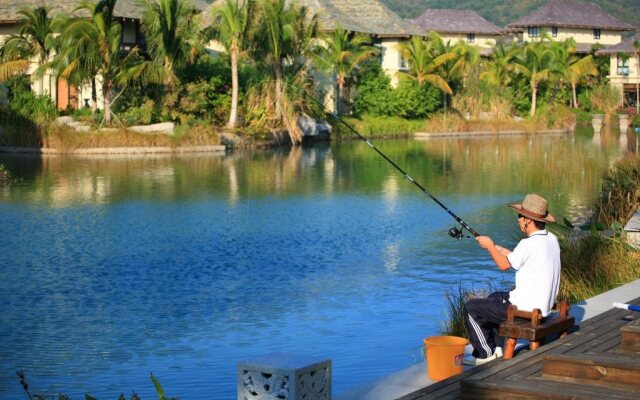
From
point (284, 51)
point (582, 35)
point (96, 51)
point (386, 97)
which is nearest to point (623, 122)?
point (386, 97)

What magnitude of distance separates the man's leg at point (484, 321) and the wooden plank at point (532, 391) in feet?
3.97

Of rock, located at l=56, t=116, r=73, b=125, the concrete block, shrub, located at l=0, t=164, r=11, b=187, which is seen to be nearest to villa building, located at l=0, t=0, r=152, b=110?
rock, located at l=56, t=116, r=73, b=125

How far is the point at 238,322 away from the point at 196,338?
2.99 ft

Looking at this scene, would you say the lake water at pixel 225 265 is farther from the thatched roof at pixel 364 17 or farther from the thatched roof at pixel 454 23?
the thatched roof at pixel 454 23

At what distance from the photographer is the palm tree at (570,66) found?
66.8 metres

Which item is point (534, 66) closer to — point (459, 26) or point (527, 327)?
point (459, 26)

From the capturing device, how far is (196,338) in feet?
40.8

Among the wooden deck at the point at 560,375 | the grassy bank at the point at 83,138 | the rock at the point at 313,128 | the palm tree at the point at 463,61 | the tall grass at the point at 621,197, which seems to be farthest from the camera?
the palm tree at the point at 463,61

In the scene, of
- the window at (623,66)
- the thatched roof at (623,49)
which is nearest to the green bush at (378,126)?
the thatched roof at (623,49)

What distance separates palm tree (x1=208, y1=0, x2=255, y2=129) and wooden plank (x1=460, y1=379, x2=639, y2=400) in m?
37.2

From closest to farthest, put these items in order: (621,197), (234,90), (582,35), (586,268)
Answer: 1. (586,268)
2. (621,197)
3. (234,90)
4. (582,35)

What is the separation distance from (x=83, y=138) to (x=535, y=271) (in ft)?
107

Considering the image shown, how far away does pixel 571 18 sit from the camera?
3546 inches

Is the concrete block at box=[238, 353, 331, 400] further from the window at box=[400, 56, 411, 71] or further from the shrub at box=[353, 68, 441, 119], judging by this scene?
the window at box=[400, 56, 411, 71]
